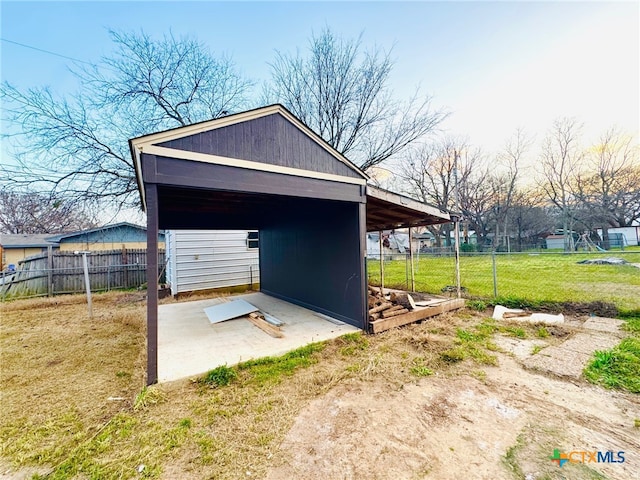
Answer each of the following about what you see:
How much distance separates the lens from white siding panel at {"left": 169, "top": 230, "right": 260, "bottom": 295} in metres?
9.02

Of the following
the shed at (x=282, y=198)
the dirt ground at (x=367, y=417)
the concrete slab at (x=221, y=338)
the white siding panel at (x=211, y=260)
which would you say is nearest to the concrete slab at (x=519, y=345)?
the dirt ground at (x=367, y=417)

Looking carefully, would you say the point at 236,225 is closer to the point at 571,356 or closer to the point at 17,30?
the point at 17,30

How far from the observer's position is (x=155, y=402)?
8.51 ft

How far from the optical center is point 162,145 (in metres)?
3.03

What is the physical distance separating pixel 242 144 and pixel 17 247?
70.9 ft

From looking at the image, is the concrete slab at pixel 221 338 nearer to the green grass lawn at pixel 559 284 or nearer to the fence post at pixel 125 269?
the green grass lawn at pixel 559 284

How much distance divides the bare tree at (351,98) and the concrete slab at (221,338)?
391 inches

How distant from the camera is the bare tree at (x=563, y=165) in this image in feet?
70.6

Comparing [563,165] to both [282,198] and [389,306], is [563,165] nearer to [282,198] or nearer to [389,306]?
[389,306]

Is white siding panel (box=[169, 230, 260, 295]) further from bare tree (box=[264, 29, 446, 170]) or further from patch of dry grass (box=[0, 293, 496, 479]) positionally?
bare tree (box=[264, 29, 446, 170])

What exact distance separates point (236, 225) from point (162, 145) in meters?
5.72

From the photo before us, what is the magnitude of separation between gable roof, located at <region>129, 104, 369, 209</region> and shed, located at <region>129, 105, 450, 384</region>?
0.04 feet

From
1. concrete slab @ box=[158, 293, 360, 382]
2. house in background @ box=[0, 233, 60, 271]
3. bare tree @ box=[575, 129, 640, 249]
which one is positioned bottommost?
concrete slab @ box=[158, 293, 360, 382]

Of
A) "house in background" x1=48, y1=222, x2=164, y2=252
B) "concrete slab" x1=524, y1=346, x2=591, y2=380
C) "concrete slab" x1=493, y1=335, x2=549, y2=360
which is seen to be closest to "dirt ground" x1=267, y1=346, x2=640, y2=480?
"concrete slab" x1=524, y1=346, x2=591, y2=380
